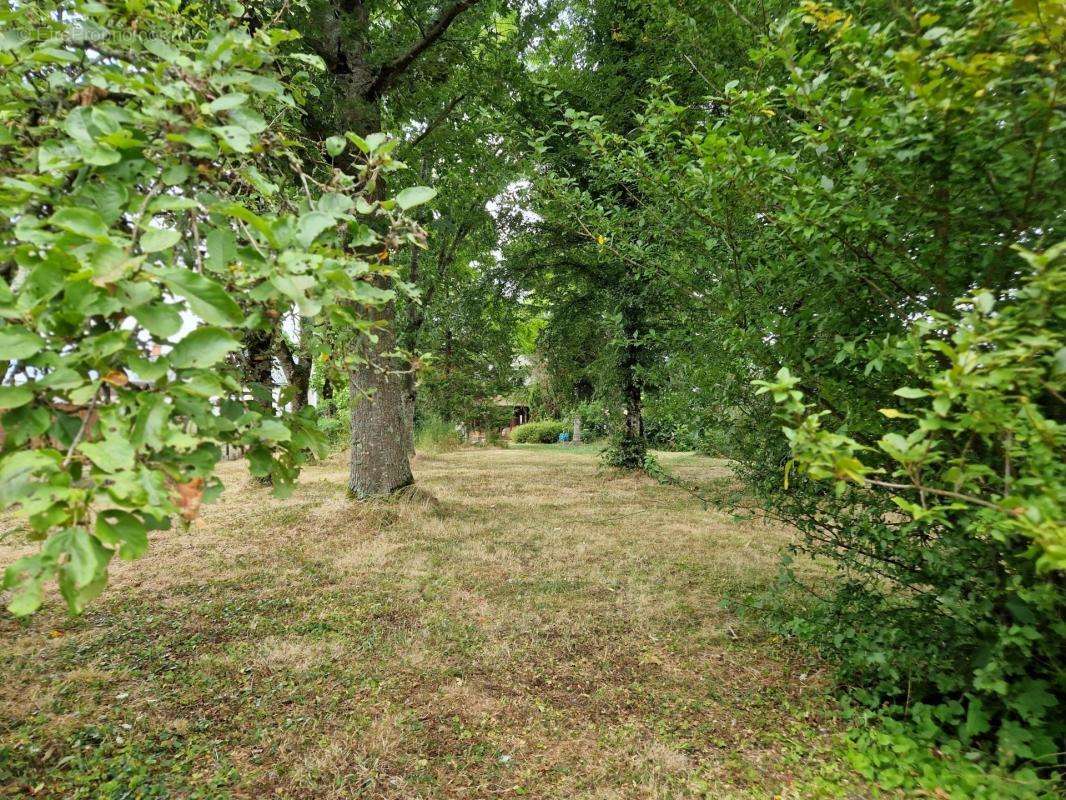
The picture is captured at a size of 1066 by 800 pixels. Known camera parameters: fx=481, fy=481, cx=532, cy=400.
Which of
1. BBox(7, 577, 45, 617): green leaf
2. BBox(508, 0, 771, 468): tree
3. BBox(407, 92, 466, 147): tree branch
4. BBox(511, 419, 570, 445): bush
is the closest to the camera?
BBox(7, 577, 45, 617): green leaf

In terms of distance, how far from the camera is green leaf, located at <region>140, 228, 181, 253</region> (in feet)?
3.14

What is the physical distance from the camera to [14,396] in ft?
2.87

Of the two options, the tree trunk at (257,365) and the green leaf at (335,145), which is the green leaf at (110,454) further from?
the green leaf at (335,145)

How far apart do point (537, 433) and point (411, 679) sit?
2143 centimetres

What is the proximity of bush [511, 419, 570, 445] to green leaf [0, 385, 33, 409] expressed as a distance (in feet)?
77.2

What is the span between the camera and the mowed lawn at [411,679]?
2240 mm

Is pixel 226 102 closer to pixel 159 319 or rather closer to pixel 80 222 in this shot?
pixel 80 222

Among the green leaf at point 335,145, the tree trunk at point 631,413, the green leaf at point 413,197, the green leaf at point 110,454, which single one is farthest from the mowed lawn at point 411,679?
the tree trunk at point 631,413

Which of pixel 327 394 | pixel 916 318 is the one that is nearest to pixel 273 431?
pixel 916 318

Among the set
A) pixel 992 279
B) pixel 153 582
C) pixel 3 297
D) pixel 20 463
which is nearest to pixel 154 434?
pixel 20 463

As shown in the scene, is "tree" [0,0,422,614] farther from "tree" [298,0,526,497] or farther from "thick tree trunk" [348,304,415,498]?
"thick tree trunk" [348,304,415,498]

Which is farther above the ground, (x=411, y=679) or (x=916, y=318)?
(x=916, y=318)

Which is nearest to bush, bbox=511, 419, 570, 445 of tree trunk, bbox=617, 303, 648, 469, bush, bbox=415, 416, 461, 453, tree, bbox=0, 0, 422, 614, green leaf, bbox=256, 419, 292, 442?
bush, bbox=415, 416, 461, 453

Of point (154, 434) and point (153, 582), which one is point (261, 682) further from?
point (154, 434)
